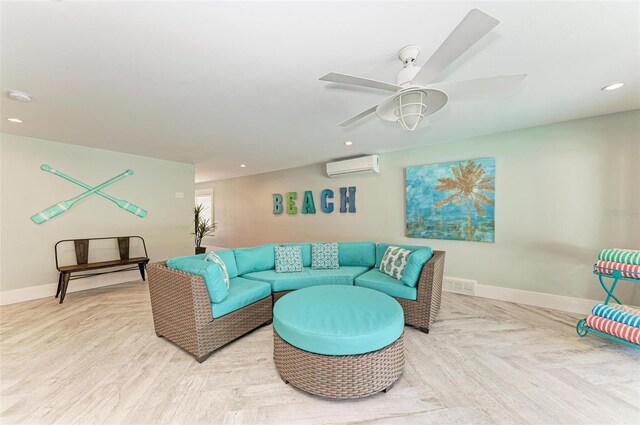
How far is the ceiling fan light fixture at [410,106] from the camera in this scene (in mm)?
1464

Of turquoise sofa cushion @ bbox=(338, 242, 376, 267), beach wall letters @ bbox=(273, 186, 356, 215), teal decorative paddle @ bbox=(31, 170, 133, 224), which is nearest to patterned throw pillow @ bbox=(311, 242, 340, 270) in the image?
turquoise sofa cushion @ bbox=(338, 242, 376, 267)

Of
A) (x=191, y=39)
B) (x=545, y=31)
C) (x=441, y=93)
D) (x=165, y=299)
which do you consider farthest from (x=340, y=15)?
(x=165, y=299)

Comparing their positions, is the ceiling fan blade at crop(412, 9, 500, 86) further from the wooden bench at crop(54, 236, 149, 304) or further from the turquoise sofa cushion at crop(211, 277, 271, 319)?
the wooden bench at crop(54, 236, 149, 304)

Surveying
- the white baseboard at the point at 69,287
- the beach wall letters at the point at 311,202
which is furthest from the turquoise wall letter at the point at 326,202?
the white baseboard at the point at 69,287

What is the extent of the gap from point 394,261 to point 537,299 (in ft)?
6.63

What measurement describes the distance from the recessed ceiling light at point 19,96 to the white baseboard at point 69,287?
9.35ft

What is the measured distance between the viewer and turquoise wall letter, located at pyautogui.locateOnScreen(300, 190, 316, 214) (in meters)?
5.32

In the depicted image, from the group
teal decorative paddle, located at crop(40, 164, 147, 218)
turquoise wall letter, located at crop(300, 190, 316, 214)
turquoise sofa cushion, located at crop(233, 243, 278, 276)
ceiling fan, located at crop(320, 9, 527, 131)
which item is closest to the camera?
ceiling fan, located at crop(320, 9, 527, 131)

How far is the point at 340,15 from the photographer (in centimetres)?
131

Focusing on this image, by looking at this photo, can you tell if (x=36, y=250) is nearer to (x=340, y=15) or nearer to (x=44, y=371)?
(x=44, y=371)

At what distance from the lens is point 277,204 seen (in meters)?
5.91

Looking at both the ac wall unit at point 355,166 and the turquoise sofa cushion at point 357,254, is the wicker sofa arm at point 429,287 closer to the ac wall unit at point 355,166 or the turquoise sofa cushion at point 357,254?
the turquoise sofa cushion at point 357,254

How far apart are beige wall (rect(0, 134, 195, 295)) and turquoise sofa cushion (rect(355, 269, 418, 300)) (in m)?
4.30

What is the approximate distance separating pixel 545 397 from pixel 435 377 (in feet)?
2.20
